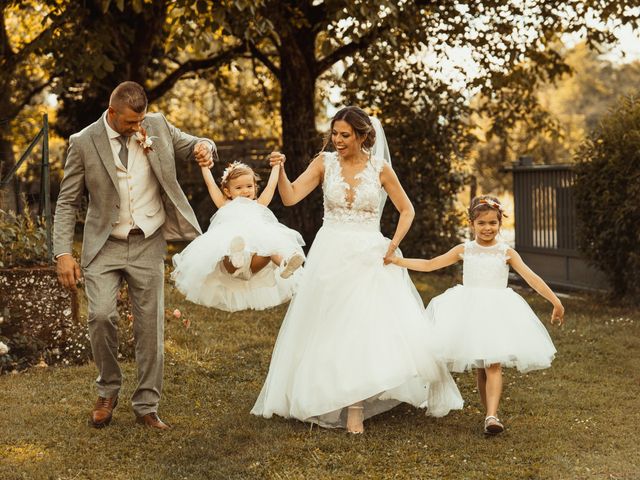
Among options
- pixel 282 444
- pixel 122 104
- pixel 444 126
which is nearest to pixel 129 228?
pixel 122 104

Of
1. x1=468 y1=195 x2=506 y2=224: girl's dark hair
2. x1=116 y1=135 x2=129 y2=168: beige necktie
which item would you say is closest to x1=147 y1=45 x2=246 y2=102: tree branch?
x1=116 y1=135 x2=129 y2=168: beige necktie

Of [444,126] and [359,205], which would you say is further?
[444,126]

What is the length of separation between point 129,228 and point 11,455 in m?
1.54

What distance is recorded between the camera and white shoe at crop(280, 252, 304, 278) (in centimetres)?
621

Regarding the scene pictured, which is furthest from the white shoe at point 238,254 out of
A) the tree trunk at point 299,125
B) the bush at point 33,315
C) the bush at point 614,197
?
the tree trunk at point 299,125

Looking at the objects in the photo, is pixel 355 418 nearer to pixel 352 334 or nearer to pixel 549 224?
pixel 352 334

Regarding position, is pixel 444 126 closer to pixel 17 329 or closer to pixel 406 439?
pixel 17 329

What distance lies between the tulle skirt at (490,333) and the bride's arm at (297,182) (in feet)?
4.01

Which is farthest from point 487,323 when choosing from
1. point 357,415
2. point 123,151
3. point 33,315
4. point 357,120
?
point 33,315

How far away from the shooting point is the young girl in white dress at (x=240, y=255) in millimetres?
6281

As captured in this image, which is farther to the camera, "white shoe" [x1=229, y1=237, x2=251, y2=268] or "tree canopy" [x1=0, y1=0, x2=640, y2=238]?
"tree canopy" [x1=0, y1=0, x2=640, y2=238]

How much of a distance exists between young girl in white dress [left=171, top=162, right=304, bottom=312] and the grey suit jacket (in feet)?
0.96

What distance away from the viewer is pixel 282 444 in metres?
5.76

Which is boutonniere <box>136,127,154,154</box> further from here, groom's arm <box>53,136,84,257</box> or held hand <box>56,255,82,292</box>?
held hand <box>56,255,82,292</box>
